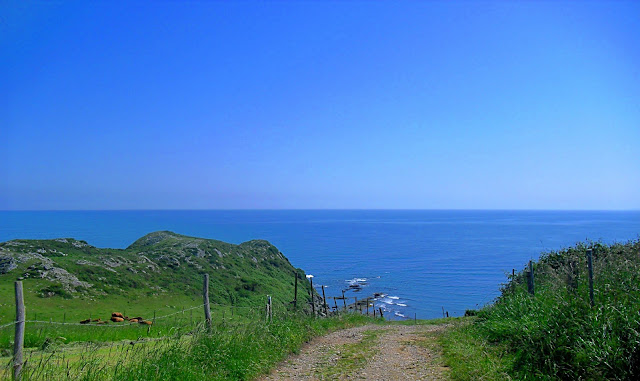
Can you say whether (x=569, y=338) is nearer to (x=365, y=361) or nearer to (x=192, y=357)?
(x=365, y=361)

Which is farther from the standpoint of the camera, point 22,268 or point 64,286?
point 22,268

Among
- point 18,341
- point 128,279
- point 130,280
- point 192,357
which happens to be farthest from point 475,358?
point 128,279

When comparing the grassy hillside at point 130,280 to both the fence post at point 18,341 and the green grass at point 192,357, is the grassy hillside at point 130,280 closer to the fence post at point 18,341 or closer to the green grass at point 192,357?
the green grass at point 192,357

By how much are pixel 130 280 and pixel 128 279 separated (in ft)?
0.61

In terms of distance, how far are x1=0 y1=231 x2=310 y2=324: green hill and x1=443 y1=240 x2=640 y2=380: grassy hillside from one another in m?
8.28

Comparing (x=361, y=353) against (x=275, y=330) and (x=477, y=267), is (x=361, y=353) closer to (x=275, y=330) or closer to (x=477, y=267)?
(x=275, y=330)

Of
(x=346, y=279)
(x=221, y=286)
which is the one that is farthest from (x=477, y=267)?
(x=221, y=286)

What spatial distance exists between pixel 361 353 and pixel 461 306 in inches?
1686

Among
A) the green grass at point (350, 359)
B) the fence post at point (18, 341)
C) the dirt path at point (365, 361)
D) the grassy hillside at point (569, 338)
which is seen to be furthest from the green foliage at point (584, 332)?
the fence post at point (18, 341)

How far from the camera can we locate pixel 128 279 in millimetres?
30078

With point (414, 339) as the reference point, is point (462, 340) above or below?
above

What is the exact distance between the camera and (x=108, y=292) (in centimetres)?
2697

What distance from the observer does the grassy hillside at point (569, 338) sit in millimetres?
5758

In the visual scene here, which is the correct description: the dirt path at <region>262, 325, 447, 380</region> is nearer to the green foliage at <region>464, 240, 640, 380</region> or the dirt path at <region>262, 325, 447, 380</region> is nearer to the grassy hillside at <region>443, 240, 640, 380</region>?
the grassy hillside at <region>443, 240, 640, 380</region>
